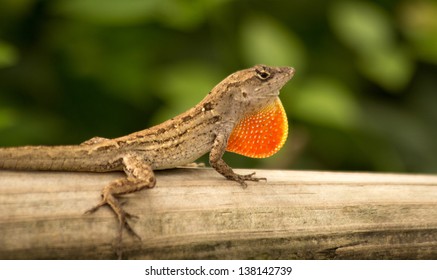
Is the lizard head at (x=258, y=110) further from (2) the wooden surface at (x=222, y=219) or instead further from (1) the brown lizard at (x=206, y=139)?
(2) the wooden surface at (x=222, y=219)

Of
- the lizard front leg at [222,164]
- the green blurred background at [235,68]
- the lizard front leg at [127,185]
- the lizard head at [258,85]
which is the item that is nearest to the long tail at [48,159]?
the lizard front leg at [127,185]

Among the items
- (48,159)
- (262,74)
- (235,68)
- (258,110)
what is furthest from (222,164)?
(235,68)

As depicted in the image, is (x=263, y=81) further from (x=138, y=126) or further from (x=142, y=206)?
(x=138, y=126)

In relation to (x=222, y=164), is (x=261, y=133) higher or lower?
higher

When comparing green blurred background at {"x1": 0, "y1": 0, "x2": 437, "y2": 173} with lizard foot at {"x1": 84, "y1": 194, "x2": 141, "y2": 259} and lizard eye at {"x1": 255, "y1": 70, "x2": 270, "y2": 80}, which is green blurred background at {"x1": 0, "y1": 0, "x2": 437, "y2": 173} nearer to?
lizard eye at {"x1": 255, "y1": 70, "x2": 270, "y2": 80}

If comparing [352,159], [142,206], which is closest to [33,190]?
[142,206]

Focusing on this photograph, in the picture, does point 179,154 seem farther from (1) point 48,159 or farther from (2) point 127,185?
(1) point 48,159
